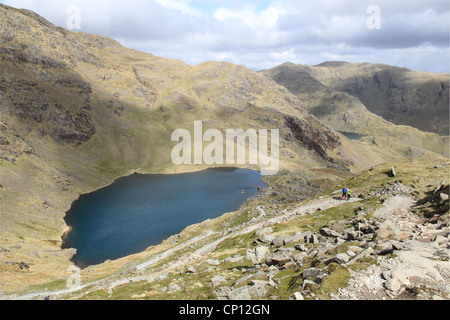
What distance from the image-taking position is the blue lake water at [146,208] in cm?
9325

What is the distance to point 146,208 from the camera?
12650cm

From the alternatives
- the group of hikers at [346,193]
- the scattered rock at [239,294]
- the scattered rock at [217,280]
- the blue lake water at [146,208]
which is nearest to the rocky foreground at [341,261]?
the scattered rock at [217,280]

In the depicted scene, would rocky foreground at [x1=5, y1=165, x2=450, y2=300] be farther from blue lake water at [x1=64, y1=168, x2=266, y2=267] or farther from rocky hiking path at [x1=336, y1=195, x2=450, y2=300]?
blue lake water at [x1=64, y1=168, x2=266, y2=267]

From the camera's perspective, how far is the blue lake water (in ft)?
306

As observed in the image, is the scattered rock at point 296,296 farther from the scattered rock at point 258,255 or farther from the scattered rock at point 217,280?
the scattered rock at point 258,255

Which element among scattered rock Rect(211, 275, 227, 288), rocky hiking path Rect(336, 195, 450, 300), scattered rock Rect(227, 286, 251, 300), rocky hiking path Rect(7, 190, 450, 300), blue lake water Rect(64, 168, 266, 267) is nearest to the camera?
rocky hiking path Rect(336, 195, 450, 300)

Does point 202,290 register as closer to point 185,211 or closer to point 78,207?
point 185,211

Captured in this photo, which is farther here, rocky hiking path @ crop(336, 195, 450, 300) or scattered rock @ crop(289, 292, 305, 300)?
scattered rock @ crop(289, 292, 305, 300)

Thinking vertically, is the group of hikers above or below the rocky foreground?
above

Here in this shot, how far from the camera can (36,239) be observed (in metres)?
90.7

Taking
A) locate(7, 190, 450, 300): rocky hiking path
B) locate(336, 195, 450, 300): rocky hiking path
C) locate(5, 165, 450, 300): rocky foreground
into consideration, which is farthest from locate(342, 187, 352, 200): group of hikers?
locate(336, 195, 450, 300): rocky hiking path

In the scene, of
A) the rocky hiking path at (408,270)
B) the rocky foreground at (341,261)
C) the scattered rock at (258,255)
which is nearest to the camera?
the rocky hiking path at (408,270)
